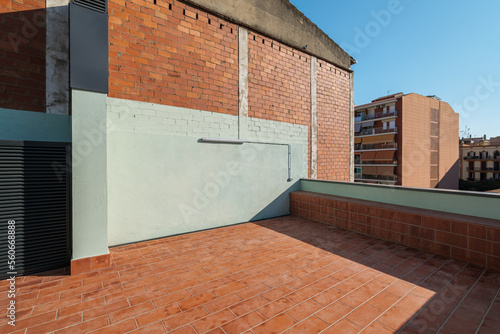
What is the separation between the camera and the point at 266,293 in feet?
8.10

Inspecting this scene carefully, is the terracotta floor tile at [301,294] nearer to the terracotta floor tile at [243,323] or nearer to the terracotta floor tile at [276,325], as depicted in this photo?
the terracotta floor tile at [276,325]

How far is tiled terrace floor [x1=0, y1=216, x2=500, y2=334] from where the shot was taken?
1974mm

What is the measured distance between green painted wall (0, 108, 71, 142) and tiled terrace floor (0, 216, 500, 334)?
1915 millimetres

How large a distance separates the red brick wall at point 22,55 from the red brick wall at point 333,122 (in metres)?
6.61

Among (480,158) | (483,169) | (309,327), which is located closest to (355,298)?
(309,327)

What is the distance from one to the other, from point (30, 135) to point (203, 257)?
308cm

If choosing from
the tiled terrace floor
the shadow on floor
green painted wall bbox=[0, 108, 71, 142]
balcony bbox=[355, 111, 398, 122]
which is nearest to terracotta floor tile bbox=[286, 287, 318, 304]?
the tiled terrace floor

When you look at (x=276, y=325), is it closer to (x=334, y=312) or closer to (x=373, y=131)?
(x=334, y=312)

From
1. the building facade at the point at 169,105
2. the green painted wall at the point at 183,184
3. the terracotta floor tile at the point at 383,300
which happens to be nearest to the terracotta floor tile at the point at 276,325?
the terracotta floor tile at the point at 383,300

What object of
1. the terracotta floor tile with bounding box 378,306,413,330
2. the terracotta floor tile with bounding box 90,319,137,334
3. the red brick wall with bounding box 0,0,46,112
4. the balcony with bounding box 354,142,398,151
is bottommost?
the terracotta floor tile with bounding box 90,319,137,334

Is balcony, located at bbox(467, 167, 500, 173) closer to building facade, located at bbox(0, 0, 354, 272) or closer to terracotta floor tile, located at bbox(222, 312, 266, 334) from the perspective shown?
building facade, located at bbox(0, 0, 354, 272)

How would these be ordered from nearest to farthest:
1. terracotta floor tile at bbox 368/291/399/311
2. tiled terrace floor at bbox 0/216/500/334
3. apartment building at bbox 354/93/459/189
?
tiled terrace floor at bbox 0/216/500/334 → terracotta floor tile at bbox 368/291/399/311 → apartment building at bbox 354/93/459/189

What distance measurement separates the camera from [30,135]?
10.3ft

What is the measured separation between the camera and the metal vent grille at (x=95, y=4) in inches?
117
